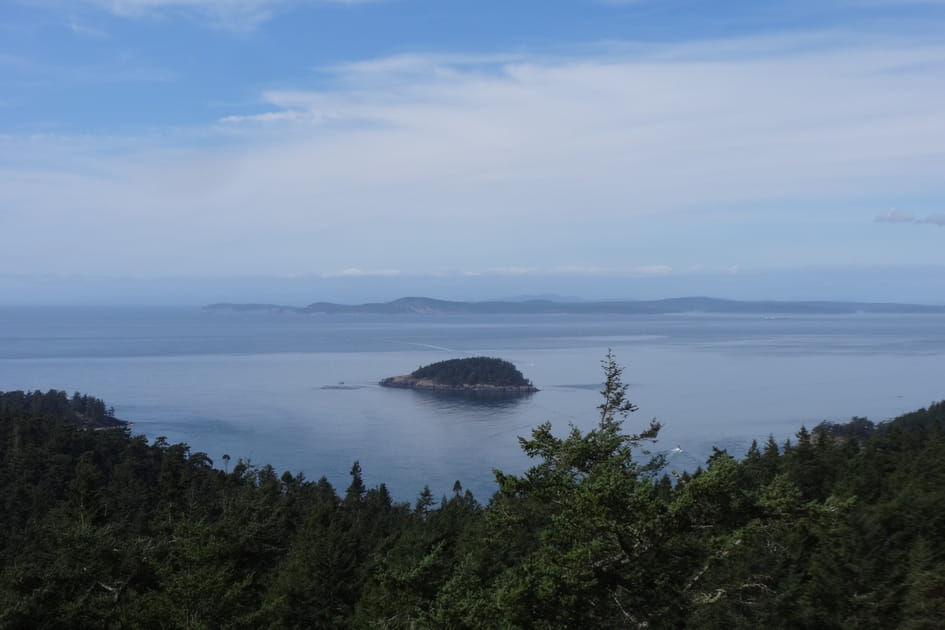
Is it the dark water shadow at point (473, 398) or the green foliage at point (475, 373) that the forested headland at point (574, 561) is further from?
the green foliage at point (475, 373)

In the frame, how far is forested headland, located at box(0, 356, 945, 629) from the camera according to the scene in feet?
21.2

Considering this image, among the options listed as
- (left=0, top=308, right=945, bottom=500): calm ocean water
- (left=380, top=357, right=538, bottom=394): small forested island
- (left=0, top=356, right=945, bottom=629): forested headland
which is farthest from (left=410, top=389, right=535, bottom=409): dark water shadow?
(left=0, top=356, right=945, bottom=629): forested headland

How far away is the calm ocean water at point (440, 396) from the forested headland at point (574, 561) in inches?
962

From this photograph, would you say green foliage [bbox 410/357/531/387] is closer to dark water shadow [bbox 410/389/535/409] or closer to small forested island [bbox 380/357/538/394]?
small forested island [bbox 380/357/538/394]

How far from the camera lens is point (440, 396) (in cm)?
7012

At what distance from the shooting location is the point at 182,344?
121 m

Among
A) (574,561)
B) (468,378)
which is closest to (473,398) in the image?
(468,378)

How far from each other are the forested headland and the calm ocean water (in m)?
24.4

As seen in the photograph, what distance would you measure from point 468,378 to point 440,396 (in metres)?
5.90

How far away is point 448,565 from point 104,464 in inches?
1063

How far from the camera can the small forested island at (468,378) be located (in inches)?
2847

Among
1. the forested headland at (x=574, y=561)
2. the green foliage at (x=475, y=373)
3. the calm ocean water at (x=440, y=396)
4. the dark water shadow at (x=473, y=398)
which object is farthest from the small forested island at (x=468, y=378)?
the forested headland at (x=574, y=561)

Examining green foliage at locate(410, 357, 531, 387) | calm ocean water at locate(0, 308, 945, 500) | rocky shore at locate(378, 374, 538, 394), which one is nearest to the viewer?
calm ocean water at locate(0, 308, 945, 500)

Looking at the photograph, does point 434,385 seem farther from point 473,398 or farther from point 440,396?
point 473,398
